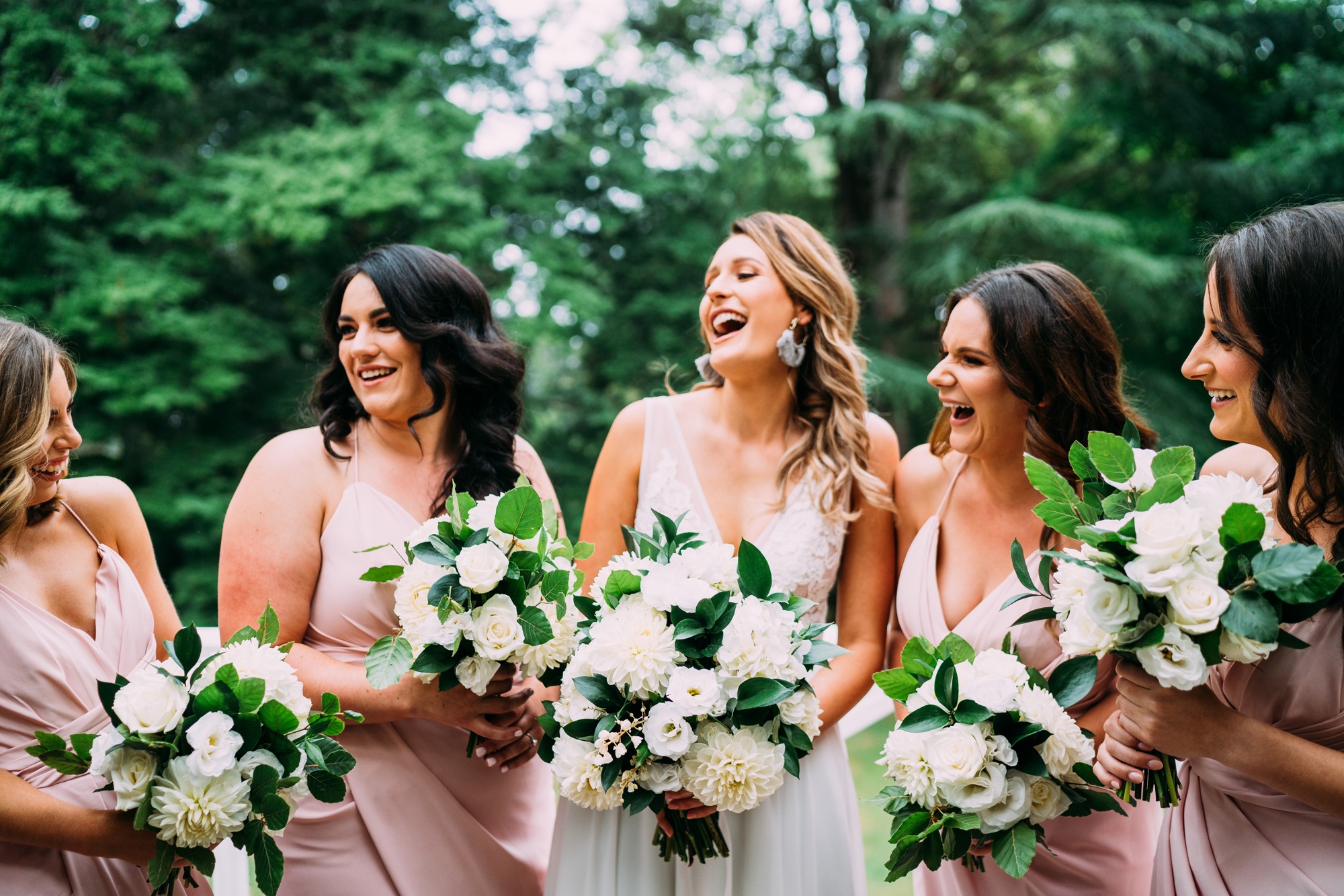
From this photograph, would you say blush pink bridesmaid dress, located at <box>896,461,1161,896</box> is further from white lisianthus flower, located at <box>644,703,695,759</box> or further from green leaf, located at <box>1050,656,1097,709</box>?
white lisianthus flower, located at <box>644,703,695,759</box>

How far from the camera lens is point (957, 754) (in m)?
2.33

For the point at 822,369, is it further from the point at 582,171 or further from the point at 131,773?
the point at 582,171

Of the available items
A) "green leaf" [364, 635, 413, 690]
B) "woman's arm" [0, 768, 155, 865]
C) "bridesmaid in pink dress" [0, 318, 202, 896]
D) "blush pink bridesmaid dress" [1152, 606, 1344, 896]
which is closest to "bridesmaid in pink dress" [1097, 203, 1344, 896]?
"blush pink bridesmaid dress" [1152, 606, 1344, 896]

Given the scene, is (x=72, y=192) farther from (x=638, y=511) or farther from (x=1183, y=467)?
(x=1183, y=467)

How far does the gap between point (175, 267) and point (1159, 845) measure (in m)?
11.5

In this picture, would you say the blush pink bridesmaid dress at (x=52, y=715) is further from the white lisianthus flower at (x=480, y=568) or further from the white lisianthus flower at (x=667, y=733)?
the white lisianthus flower at (x=667, y=733)

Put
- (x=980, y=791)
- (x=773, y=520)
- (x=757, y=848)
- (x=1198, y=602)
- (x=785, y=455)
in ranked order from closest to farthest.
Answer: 1. (x=1198, y=602)
2. (x=980, y=791)
3. (x=757, y=848)
4. (x=773, y=520)
5. (x=785, y=455)

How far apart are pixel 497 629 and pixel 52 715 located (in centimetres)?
126

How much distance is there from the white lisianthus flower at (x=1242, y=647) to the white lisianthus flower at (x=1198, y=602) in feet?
0.22

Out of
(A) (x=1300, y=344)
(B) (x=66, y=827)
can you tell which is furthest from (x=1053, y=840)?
(B) (x=66, y=827)

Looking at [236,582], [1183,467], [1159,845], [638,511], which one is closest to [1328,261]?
[1183,467]

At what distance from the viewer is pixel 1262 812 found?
8.11 ft

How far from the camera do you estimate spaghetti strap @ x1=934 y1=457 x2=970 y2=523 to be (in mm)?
3414

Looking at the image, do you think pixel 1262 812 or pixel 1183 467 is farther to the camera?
pixel 1262 812
